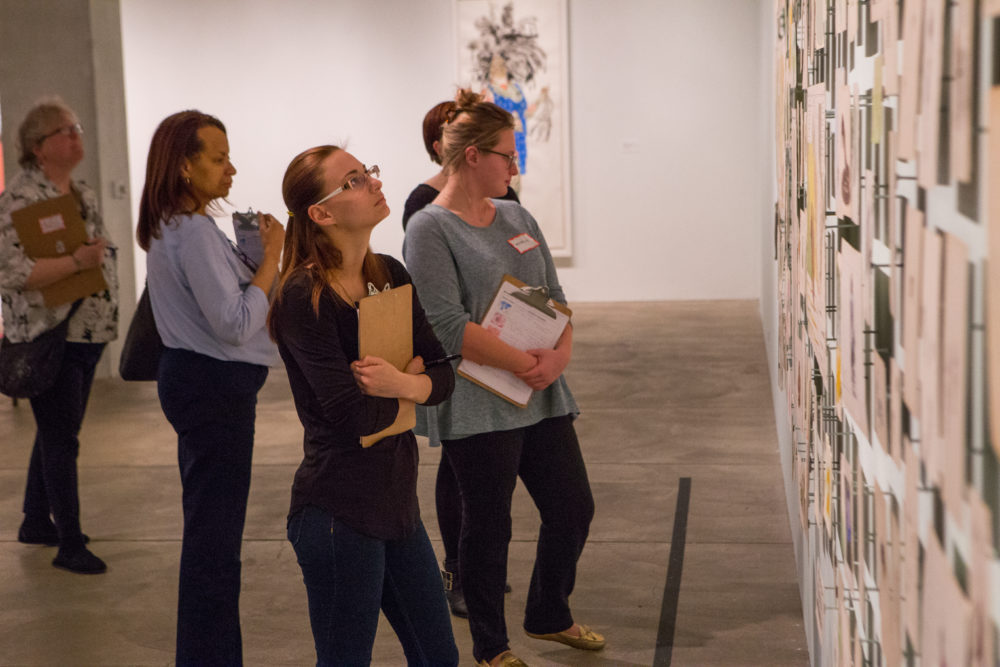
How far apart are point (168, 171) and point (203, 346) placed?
428mm

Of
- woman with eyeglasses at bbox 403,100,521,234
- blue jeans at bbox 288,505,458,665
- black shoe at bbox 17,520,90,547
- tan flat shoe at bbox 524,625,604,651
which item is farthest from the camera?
black shoe at bbox 17,520,90,547

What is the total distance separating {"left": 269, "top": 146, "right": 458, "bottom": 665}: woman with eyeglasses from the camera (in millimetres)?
2121

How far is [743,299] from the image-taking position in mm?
11898

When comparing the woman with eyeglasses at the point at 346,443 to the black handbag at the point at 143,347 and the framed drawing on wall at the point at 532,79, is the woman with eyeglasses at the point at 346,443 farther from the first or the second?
the framed drawing on wall at the point at 532,79

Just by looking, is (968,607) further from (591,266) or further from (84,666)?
(591,266)

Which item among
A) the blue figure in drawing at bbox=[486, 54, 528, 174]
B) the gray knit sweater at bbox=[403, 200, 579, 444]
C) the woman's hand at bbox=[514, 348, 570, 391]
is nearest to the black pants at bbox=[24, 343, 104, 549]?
the gray knit sweater at bbox=[403, 200, 579, 444]

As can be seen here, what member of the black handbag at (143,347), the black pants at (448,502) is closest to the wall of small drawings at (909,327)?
the black pants at (448,502)

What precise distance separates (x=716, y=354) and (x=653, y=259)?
3.53 meters

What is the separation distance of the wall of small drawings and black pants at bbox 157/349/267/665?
1.39 meters

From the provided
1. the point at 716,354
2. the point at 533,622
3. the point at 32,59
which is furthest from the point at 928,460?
the point at 32,59

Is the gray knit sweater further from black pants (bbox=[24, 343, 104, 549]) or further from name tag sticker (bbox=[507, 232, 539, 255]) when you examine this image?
black pants (bbox=[24, 343, 104, 549])

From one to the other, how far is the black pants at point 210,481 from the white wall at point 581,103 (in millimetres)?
9413

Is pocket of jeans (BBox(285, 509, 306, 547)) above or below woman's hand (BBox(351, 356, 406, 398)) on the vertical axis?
below

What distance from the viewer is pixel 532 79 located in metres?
12.0
